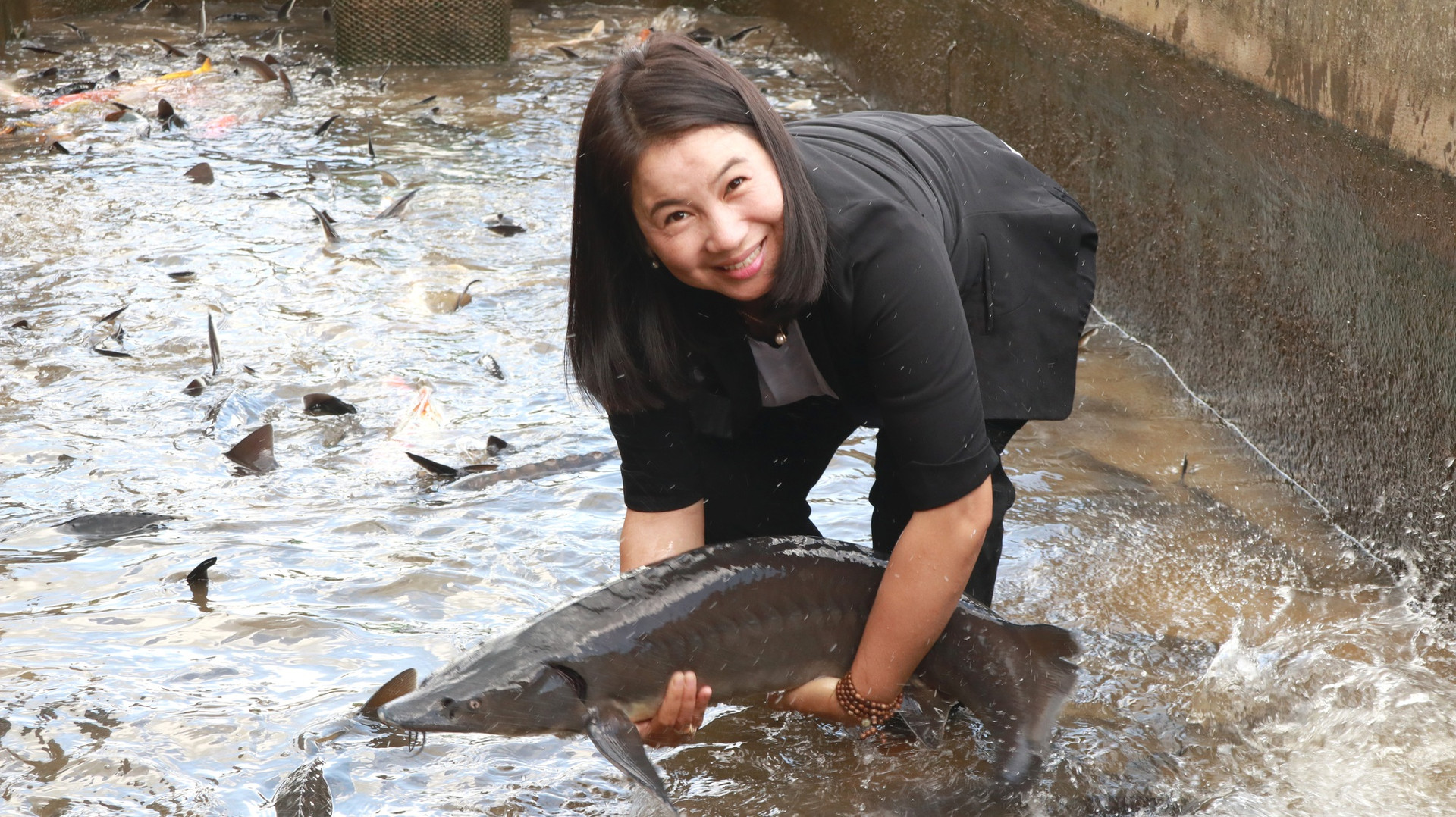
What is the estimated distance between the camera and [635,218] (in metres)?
2.27

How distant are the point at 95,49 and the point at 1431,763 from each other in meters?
9.02

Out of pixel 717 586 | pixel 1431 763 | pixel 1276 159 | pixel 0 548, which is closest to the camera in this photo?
pixel 717 586

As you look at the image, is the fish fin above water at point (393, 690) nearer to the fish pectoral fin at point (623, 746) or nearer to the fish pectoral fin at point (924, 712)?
the fish pectoral fin at point (623, 746)

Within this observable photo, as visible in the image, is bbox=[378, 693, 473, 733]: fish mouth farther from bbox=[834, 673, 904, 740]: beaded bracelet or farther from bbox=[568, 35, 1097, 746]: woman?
bbox=[834, 673, 904, 740]: beaded bracelet

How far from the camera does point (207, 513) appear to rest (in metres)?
3.63

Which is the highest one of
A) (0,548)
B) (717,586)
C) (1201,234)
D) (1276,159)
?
(1276,159)

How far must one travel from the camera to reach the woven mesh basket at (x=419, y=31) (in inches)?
341

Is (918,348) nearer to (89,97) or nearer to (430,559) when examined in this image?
(430,559)

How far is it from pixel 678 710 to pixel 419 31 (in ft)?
23.9

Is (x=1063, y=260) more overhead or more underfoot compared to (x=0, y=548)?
more overhead

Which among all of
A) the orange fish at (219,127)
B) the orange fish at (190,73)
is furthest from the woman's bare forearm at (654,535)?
the orange fish at (190,73)

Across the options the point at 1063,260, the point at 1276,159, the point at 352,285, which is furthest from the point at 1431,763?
the point at 352,285

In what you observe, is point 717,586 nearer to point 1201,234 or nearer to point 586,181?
point 586,181

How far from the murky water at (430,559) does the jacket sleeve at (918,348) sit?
0.81 m
